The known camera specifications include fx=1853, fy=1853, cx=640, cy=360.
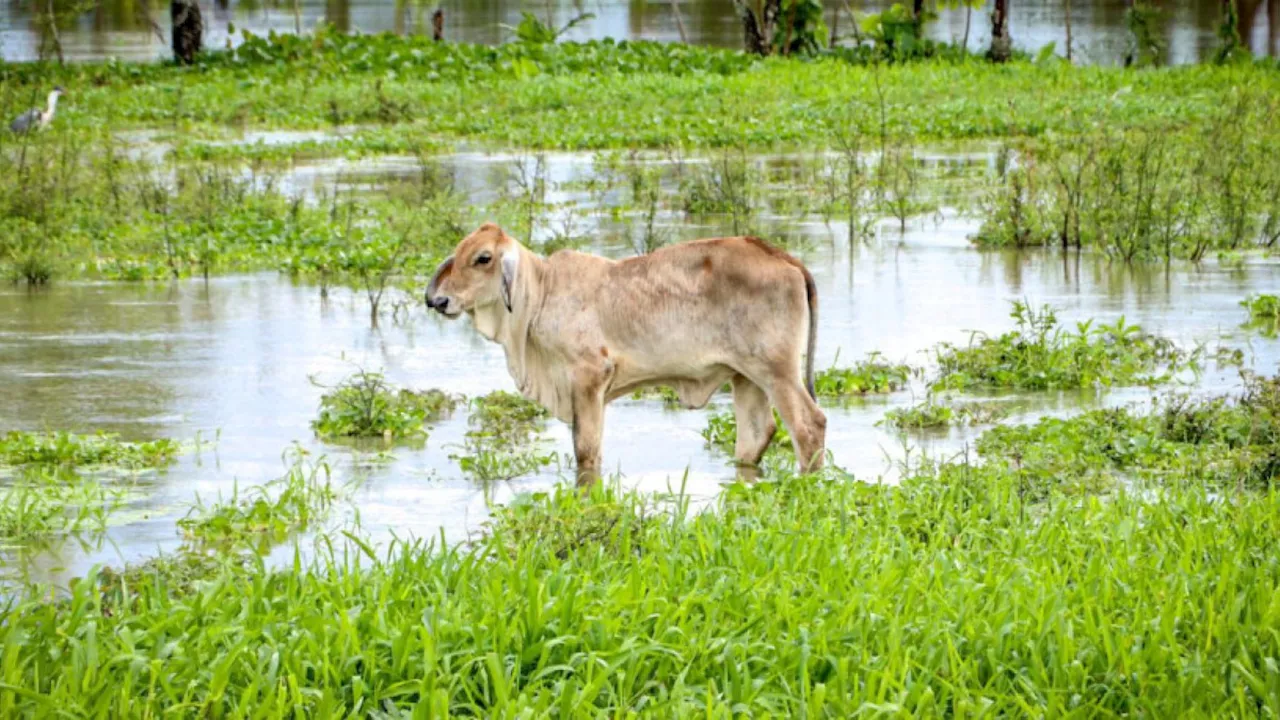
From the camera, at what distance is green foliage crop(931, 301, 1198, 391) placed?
365 inches

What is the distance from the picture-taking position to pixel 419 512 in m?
7.23

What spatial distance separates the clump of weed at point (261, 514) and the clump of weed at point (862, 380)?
2861mm

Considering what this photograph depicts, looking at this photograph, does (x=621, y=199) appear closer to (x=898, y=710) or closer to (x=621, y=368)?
(x=621, y=368)

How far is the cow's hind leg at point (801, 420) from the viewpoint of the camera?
747cm

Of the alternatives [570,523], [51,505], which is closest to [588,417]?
[570,523]

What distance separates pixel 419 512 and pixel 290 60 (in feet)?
70.5

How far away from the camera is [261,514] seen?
6.91m

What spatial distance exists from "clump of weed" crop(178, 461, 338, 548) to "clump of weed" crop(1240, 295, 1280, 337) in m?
5.76

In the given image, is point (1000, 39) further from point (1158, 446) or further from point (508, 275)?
point (508, 275)

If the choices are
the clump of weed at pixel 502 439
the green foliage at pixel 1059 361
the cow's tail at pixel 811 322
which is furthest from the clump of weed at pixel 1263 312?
the clump of weed at pixel 502 439

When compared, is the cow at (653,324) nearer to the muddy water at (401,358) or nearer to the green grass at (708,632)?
the muddy water at (401,358)

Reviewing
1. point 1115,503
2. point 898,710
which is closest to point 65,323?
point 1115,503

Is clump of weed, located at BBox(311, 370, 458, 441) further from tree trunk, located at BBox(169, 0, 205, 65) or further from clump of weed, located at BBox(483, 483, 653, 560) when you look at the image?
tree trunk, located at BBox(169, 0, 205, 65)

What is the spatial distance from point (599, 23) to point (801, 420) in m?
38.0
